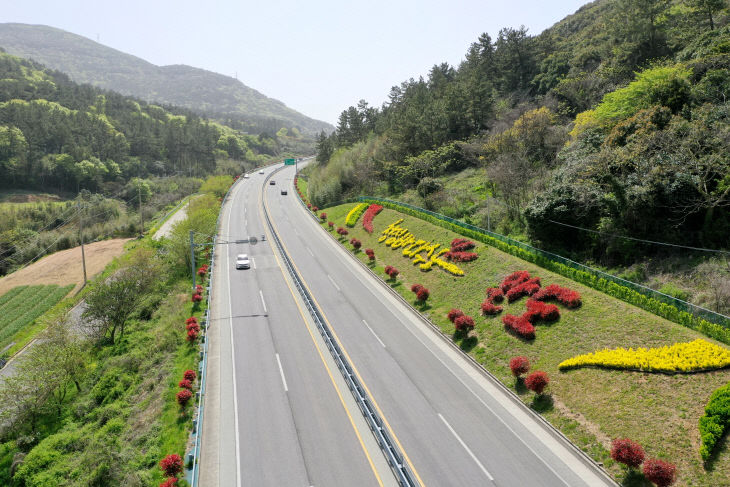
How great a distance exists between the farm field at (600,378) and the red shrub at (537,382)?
3.94 feet

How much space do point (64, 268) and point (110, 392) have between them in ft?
162

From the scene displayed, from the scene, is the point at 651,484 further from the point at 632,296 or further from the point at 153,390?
the point at 153,390

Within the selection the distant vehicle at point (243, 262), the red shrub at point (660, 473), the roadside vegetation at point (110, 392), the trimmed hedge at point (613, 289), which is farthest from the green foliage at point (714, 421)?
the distant vehicle at point (243, 262)

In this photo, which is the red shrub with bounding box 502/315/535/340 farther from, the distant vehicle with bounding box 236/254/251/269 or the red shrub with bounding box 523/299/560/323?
the distant vehicle with bounding box 236/254/251/269

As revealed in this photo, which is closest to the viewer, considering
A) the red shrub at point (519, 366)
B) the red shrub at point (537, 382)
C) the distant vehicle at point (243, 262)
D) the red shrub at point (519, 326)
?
the red shrub at point (537, 382)

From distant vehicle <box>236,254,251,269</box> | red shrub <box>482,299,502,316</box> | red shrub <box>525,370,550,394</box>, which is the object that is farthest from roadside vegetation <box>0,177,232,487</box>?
red shrub <box>482,299,502,316</box>

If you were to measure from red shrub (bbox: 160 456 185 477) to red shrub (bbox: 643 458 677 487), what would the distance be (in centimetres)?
2170

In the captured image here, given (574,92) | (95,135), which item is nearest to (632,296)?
(574,92)

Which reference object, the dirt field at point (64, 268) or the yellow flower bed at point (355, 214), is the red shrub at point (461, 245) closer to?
the yellow flower bed at point (355, 214)

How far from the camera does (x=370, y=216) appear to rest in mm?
67312

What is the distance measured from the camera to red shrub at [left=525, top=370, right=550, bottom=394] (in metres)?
24.0

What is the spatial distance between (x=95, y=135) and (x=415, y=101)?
109m

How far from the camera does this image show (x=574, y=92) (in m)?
64.5

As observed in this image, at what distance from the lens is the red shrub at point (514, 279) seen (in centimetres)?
3575
